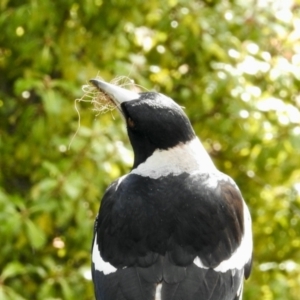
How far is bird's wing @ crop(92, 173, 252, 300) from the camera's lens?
6.89ft

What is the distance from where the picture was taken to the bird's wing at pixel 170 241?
2102 mm

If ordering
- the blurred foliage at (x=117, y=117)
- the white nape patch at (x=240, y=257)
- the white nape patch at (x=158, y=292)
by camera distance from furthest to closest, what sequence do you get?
the blurred foliage at (x=117, y=117) → the white nape patch at (x=240, y=257) → the white nape patch at (x=158, y=292)

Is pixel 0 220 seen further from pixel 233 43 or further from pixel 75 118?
pixel 233 43

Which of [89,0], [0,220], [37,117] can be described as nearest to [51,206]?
→ [0,220]

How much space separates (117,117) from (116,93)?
966mm

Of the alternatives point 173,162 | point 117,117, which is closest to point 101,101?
point 173,162

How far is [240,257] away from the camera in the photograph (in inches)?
88.7

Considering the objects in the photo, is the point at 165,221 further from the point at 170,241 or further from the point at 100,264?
the point at 100,264

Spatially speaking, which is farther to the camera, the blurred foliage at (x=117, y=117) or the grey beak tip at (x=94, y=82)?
the blurred foliage at (x=117, y=117)

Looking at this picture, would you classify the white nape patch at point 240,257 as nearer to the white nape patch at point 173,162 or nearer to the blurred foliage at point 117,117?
the white nape patch at point 173,162

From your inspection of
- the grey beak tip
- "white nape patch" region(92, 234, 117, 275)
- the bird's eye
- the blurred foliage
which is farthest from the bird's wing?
the blurred foliage

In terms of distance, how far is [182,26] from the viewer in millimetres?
3359

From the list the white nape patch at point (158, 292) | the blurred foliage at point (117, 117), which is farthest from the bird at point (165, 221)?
the blurred foliage at point (117, 117)

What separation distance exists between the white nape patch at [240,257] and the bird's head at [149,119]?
0.95ft
